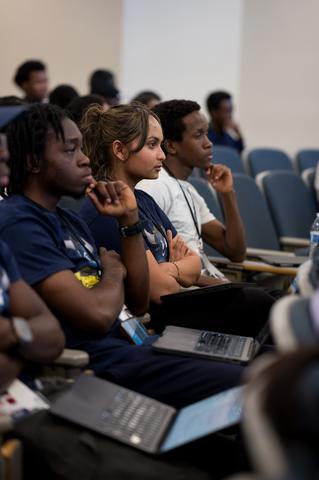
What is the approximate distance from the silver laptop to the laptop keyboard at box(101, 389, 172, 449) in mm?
417

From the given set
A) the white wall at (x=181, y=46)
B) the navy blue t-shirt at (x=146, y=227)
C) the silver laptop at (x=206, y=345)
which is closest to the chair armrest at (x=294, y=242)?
the navy blue t-shirt at (x=146, y=227)

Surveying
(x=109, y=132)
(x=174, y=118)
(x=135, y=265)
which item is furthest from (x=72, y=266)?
(x=174, y=118)

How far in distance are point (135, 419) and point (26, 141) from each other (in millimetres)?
869

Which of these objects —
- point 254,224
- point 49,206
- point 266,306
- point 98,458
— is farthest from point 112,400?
point 254,224

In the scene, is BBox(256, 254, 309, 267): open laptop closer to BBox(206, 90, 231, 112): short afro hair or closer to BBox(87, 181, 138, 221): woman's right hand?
BBox(87, 181, 138, 221): woman's right hand

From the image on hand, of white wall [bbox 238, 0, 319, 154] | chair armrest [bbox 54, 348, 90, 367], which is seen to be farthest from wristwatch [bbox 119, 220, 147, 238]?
white wall [bbox 238, 0, 319, 154]

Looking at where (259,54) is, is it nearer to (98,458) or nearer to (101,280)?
(101,280)

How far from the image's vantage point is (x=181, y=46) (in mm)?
7797

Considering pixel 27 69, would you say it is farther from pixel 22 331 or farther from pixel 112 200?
pixel 22 331

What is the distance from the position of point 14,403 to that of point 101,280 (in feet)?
1.91

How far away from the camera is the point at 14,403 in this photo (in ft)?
5.76

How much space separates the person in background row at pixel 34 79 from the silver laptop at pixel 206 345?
144 inches

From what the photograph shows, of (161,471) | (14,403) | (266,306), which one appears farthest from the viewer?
(266,306)

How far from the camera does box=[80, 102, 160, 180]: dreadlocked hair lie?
284 cm
